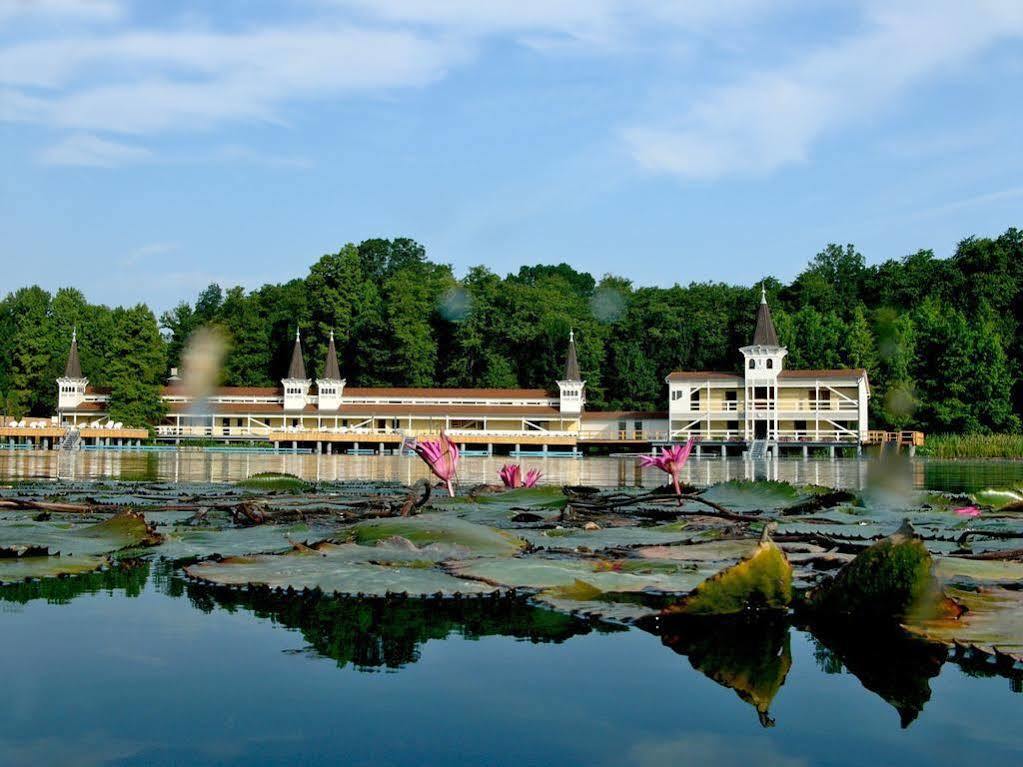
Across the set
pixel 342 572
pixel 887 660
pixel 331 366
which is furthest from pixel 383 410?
pixel 887 660

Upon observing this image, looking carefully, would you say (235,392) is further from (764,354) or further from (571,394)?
(764,354)

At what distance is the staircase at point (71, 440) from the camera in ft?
154

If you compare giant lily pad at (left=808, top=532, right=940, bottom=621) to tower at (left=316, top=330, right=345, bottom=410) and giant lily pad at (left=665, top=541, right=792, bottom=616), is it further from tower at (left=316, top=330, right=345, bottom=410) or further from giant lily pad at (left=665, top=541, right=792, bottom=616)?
tower at (left=316, top=330, right=345, bottom=410)

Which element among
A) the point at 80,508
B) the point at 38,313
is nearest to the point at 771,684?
the point at 80,508

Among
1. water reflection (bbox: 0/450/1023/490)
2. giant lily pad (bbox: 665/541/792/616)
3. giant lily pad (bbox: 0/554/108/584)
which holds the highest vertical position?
giant lily pad (bbox: 665/541/792/616)

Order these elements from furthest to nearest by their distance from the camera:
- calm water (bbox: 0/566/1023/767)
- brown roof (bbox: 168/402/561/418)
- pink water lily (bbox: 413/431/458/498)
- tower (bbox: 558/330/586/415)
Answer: tower (bbox: 558/330/586/415)
brown roof (bbox: 168/402/561/418)
pink water lily (bbox: 413/431/458/498)
calm water (bbox: 0/566/1023/767)

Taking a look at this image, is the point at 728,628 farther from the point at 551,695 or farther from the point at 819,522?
the point at 819,522

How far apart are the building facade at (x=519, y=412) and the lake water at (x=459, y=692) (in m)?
44.4

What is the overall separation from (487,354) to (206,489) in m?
52.6

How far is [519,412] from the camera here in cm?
5388

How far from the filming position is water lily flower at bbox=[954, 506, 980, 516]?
6.56 m

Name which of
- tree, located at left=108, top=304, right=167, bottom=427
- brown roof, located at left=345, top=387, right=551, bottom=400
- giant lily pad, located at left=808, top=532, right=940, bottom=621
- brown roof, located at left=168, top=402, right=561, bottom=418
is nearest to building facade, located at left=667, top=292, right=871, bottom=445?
brown roof, located at left=168, top=402, right=561, bottom=418

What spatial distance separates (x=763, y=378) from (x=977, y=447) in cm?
1103

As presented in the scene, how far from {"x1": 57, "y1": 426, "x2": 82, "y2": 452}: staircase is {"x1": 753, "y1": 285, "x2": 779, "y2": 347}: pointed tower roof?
34.8 meters
